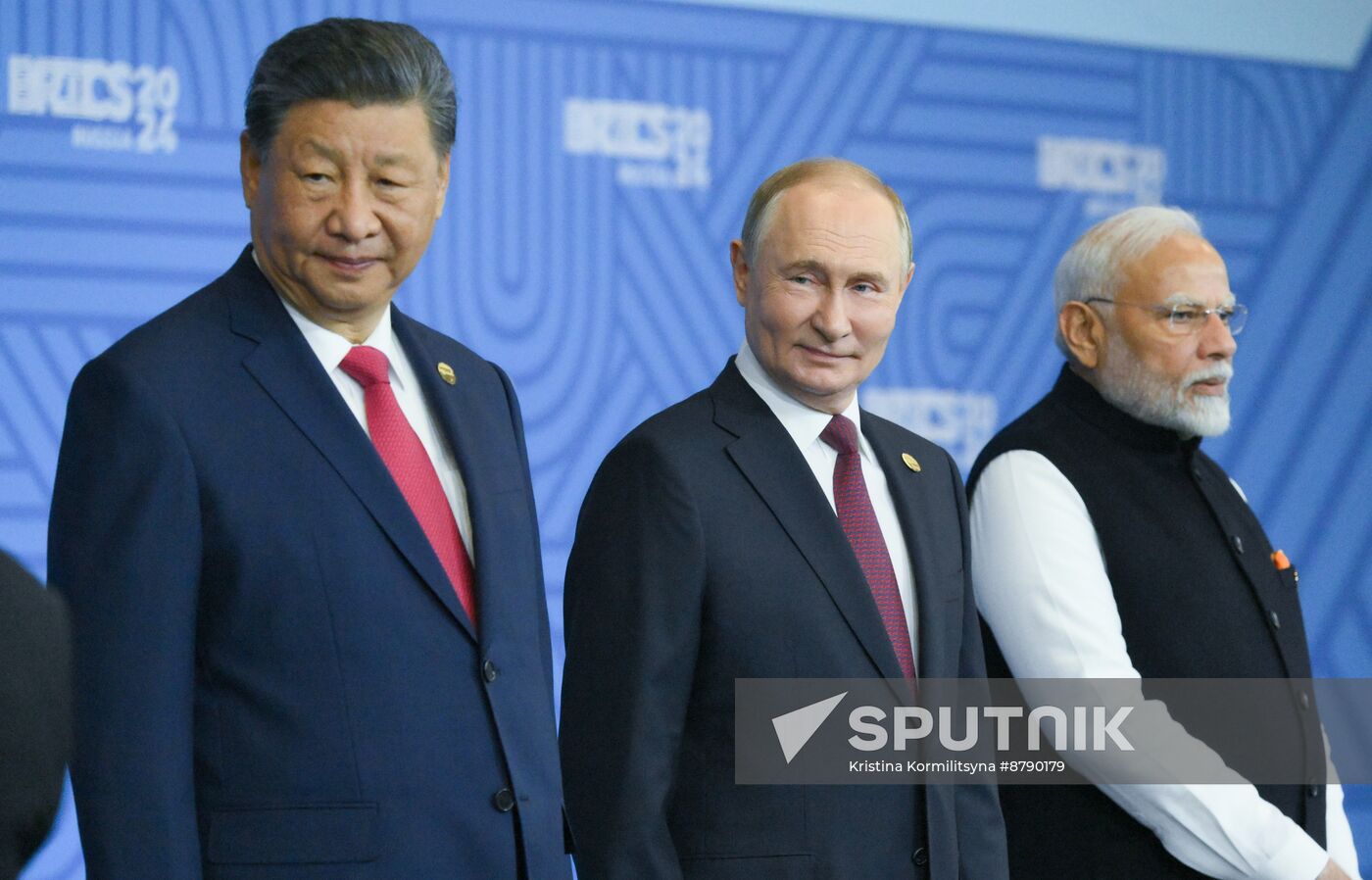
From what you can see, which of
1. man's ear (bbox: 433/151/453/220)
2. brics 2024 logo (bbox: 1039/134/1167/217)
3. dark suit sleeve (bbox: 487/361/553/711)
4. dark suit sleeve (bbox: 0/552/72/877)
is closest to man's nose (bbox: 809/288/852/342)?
dark suit sleeve (bbox: 487/361/553/711)

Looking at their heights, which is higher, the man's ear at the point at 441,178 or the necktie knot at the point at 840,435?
the man's ear at the point at 441,178

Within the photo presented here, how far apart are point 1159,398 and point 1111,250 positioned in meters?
0.29

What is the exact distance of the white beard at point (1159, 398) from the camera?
3182 mm

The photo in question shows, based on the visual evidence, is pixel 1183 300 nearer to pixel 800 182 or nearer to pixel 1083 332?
pixel 1083 332

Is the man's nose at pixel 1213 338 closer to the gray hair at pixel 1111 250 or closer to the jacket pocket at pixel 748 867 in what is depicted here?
the gray hair at pixel 1111 250

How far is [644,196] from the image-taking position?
4.15 m

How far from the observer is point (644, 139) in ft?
13.7

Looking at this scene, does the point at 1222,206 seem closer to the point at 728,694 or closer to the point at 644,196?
the point at 644,196

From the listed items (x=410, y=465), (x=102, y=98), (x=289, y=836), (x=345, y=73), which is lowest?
(x=289, y=836)

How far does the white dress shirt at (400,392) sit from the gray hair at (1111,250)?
1422 millimetres

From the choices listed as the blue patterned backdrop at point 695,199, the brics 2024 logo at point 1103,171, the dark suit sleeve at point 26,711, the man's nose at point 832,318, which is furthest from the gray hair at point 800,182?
the brics 2024 logo at point 1103,171

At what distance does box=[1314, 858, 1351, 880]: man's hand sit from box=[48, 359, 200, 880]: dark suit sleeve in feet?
5.87

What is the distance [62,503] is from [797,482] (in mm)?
980

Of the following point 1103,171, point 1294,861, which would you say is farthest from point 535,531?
point 1103,171
